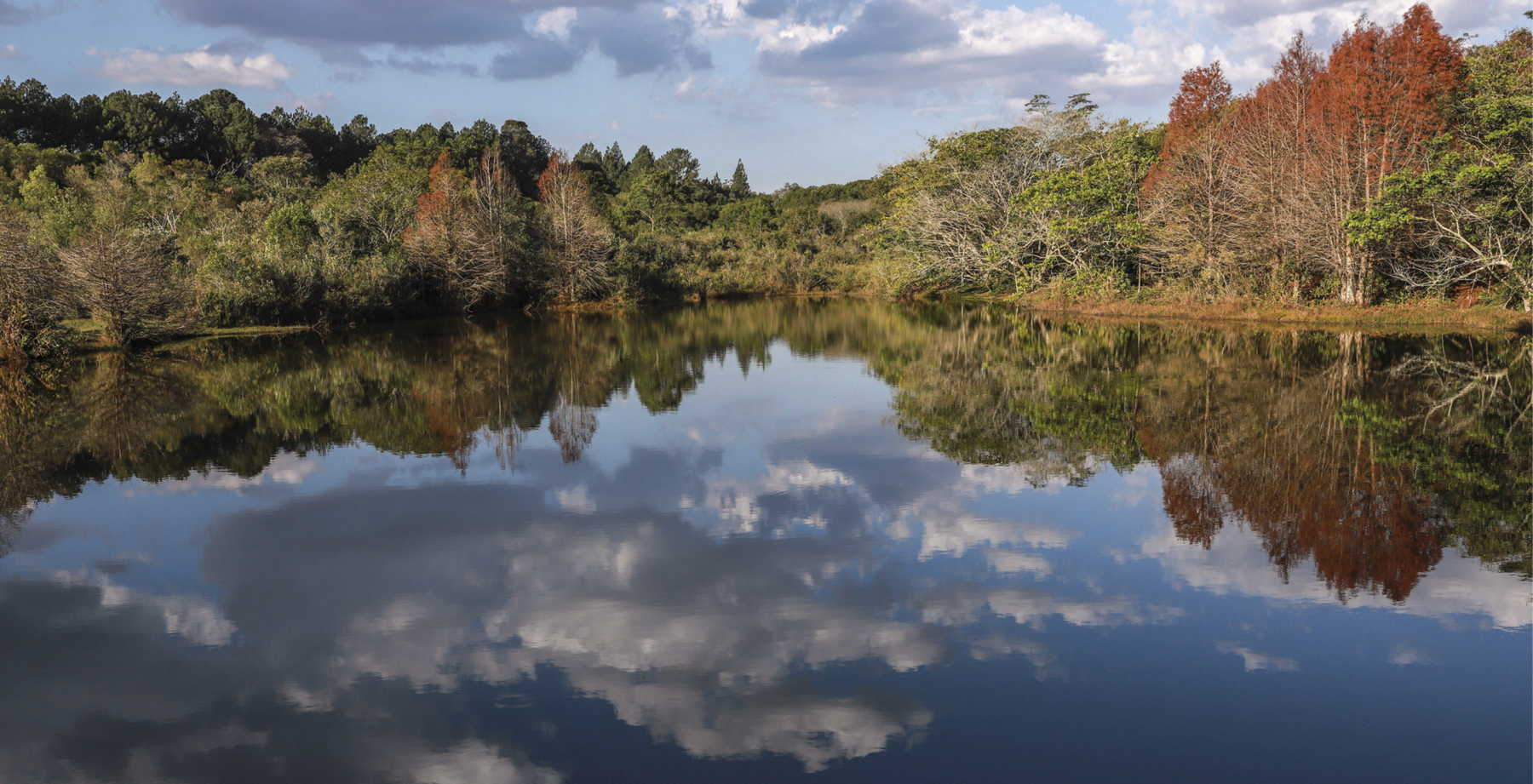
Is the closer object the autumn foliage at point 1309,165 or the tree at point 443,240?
the autumn foliage at point 1309,165

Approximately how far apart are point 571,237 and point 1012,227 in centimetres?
1813

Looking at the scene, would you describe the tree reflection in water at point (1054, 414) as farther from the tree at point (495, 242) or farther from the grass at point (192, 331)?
the tree at point (495, 242)

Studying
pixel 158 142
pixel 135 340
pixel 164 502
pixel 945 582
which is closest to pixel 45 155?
pixel 158 142

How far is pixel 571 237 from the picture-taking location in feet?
125

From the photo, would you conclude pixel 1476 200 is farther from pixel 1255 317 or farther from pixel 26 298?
pixel 26 298

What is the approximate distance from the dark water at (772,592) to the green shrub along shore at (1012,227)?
465 inches

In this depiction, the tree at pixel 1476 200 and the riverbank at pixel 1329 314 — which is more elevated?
the tree at pixel 1476 200

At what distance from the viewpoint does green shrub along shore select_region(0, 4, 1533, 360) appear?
74.5 feet

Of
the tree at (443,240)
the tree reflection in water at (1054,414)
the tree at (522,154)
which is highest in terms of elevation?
the tree at (522,154)

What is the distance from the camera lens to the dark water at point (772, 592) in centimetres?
434

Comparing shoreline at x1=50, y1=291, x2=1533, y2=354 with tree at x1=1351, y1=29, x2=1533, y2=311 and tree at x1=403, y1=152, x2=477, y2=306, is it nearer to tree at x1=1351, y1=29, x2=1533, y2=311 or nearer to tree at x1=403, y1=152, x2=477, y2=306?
tree at x1=1351, y1=29, x2=1533, y2=311

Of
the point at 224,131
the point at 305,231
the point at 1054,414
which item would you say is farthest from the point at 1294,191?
the point at 224,131

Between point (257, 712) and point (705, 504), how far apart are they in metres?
4.36

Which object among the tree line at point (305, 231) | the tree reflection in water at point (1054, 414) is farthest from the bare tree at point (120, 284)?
the tree reflection in water at point (1054, 414)
